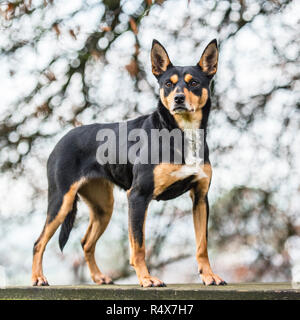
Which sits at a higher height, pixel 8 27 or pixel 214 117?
pixel 8 27

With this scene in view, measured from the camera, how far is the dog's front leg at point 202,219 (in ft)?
16.1

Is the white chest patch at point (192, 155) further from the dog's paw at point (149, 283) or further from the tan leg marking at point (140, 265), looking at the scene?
the dog's paw at point (149, 283)

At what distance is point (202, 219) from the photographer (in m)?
5.04

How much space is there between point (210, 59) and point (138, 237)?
179 centimetres

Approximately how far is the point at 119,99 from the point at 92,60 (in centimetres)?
66

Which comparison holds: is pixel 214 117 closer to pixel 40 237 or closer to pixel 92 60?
pixel 92 60

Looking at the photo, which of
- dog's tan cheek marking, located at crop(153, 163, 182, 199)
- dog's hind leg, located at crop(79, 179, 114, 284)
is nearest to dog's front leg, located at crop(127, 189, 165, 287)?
dog's tan cheek marking, located at crop(153, 163, 182, 199)

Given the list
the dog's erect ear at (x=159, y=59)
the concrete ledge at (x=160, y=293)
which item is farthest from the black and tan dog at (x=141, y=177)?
the concrete ledge at (x=160, y=293)

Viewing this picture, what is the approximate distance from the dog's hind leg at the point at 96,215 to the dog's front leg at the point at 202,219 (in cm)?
118

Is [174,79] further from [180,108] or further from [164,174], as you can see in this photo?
[164,174]

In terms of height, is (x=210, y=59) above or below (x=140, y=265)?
above

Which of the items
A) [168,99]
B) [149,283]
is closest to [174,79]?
[168,99]

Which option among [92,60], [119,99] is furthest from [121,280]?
[92,60]
